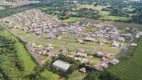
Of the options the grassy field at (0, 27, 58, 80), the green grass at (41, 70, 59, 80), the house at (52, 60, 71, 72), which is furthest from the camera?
the house at (52, 60, 71, 72)

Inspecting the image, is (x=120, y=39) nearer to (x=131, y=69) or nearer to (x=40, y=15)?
(x=131, y=69)

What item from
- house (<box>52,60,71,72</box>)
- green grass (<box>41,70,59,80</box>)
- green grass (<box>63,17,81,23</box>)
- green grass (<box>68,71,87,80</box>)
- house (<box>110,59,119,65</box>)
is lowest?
green grass (<box>68,71,87,80</box>)

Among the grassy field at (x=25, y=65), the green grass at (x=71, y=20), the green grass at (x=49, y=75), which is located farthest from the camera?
the green grass at (x=71, y=20)

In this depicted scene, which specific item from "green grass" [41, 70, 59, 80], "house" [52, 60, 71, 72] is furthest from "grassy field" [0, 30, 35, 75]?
"house" [52, 60, 71, 72]

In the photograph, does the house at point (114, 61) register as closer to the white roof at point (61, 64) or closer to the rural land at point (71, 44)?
the rural land at point (71, 44)

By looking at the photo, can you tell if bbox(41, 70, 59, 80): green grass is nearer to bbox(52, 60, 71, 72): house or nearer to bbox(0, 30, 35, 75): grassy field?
bbox(52, 60, 71, 72): house

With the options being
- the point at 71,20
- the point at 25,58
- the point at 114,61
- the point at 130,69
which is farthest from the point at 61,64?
the point at 71,20

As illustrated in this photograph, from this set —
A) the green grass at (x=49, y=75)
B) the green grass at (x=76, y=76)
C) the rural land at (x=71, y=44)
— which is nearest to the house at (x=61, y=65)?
the rural land at (x=71, y=44)
